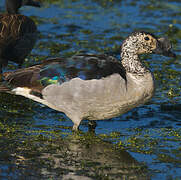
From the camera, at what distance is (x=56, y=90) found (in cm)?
683

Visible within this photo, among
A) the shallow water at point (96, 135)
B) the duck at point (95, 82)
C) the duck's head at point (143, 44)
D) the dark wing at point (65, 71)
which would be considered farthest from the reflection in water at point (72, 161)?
the duck's head at point (143, 44)

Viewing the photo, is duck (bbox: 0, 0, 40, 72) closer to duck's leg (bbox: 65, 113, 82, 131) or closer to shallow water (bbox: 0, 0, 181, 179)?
shallow water (bbox: 0, 0, 181, 179)

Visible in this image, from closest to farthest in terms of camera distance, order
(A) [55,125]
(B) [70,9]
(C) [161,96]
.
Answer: (A) [55,125] → (C) [161,96] → (B) [70,9]

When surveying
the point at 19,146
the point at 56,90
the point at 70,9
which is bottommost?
the point at 70,9

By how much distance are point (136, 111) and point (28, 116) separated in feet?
6.08

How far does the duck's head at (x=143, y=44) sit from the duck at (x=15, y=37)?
321cm

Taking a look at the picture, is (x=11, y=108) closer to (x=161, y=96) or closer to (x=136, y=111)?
(x=136, y=111)

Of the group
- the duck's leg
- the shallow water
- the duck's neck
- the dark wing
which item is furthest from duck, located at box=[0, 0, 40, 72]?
the duck's neck

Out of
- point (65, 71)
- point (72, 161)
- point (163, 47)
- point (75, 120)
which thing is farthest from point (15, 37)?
point (72, 161)

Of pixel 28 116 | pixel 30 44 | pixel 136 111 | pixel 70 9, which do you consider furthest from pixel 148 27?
pixel 28 116

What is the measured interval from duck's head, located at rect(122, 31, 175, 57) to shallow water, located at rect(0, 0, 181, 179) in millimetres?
1253

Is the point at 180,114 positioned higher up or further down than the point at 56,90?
further down

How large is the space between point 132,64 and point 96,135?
3.85ft

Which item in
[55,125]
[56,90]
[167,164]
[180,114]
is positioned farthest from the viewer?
[180,114]
